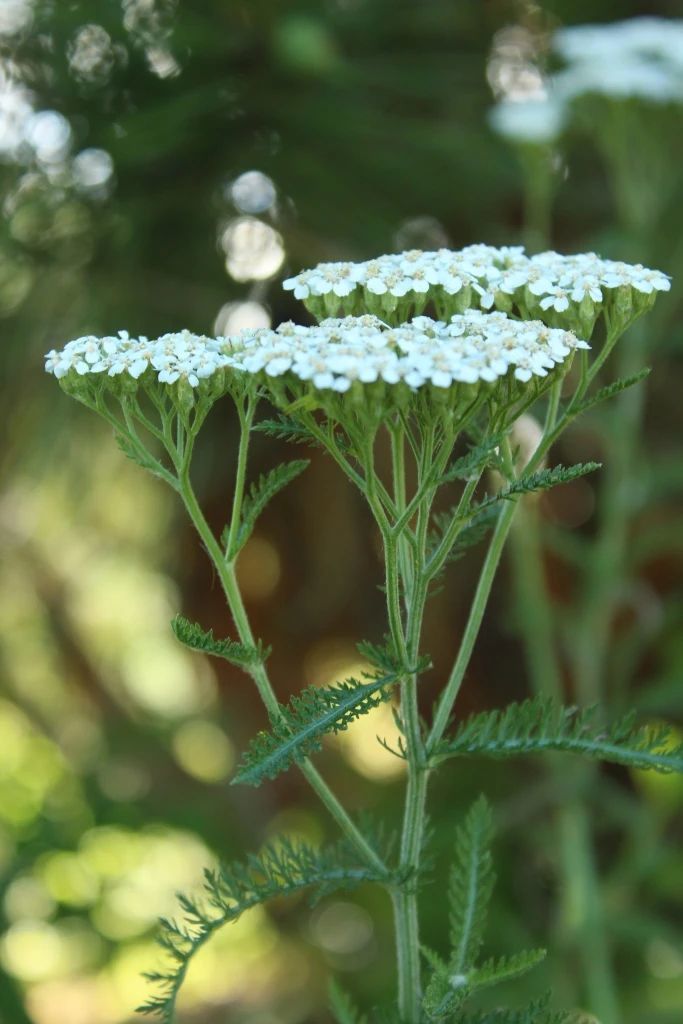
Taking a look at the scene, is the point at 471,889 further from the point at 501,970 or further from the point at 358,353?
the point at 358,353

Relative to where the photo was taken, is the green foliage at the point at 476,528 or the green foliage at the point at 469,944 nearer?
the green foliage at the point at 469,944

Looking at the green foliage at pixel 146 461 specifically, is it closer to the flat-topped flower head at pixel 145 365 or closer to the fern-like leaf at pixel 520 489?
the flat-topped flower head at pixel 145 365

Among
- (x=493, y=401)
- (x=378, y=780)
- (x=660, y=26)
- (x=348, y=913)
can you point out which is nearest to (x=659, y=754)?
(x=493, y=401)

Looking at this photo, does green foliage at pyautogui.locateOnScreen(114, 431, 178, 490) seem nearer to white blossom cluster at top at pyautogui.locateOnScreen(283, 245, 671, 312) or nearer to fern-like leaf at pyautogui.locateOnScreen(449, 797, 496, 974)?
white blossom cluster at top at pyautogui.locateOnScreen(283, 245, 671, 312)

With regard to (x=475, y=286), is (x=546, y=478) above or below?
below

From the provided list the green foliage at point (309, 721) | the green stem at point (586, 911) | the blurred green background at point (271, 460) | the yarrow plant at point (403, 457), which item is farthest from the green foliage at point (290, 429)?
the green stem at point (586, 911)

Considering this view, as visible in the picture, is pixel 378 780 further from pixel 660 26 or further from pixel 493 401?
pixel 493 401

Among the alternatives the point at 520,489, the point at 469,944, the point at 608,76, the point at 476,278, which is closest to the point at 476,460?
the point at 520,489

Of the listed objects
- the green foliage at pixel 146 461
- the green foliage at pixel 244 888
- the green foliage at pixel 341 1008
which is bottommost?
the green foliage at pixel 341 1008
